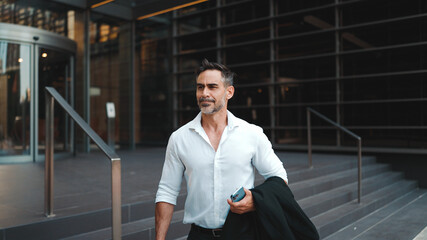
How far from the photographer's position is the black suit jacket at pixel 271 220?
5.27 ft

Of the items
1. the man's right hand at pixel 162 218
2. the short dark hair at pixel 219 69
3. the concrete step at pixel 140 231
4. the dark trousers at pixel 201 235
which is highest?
the short dark hair at pixel 219 69

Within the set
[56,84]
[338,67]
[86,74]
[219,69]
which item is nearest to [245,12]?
[338,67]

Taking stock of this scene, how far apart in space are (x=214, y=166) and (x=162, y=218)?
1.22ft

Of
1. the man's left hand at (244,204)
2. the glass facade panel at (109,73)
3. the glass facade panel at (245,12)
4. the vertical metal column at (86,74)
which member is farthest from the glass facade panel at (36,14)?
the man's left hand at (244,204)

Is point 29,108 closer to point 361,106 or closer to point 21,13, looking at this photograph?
point 21,13

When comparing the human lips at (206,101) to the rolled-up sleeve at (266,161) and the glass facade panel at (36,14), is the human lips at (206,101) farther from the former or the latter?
the glass facade panel at (36,14)

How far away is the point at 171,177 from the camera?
1.91 meters

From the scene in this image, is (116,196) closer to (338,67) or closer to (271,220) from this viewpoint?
(271,220)

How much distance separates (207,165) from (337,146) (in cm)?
700

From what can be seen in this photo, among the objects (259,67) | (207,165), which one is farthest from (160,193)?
(259,67)

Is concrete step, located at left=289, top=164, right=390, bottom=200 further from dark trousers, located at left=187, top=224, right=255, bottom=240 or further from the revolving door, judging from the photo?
the revolving door

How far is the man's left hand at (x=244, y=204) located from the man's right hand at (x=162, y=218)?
14.8 inches

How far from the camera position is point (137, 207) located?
141 inches

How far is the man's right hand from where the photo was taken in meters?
1.79
